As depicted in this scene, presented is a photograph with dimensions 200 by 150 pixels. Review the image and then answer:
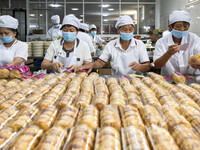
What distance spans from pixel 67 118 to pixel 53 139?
0.79 ft

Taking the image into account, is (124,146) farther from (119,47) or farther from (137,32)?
(137,32)

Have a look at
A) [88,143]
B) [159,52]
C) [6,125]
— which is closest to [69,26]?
[159,52]

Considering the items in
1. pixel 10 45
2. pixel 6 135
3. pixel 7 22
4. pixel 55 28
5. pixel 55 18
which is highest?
pixel 55 18

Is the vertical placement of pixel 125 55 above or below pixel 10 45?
below

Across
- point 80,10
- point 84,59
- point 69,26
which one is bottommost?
point 84,59

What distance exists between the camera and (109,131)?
1123 millimetres

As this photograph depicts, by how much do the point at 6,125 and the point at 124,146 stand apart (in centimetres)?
71

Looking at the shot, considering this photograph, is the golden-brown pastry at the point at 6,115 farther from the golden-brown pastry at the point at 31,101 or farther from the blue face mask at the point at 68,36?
the blue face mask at the point at 68,36

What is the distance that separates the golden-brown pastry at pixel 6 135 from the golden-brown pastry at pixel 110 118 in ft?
1.65

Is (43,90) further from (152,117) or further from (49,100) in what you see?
(152,117)

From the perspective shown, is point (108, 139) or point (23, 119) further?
point (23, 119)

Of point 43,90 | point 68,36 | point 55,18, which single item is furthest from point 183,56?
point 55,18

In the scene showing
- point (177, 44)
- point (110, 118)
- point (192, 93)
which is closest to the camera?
point (110, 118)

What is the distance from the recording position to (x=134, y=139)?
1062 mm
